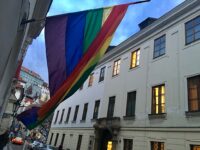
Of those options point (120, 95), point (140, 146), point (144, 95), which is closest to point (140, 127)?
point (140, 146)

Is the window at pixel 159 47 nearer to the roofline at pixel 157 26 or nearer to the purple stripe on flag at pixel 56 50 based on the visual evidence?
the roofline at pixel 157 26

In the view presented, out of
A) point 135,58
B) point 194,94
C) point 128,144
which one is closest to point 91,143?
point 128,144

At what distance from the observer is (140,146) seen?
14.3 metres

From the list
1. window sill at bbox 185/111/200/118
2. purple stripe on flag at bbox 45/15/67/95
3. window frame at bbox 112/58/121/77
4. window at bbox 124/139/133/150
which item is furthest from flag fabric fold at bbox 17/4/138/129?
window frame at bbox 112/58/121/77

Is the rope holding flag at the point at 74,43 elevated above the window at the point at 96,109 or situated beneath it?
situated beneath

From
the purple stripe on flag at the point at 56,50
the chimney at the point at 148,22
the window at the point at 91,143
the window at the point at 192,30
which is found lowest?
the window at the point at 91,143

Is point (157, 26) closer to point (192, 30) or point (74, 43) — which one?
point (192, 30)

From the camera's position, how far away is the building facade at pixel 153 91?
12.1 meters

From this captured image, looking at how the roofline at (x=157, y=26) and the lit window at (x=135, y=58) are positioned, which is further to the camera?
the lit window at (x=135, y=58)

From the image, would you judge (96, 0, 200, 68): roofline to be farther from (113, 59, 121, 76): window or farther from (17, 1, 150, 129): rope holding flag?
(17, 1, 150, 129): rope holding flag

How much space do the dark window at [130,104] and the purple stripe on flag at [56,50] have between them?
1162cm

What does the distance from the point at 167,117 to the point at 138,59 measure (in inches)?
244

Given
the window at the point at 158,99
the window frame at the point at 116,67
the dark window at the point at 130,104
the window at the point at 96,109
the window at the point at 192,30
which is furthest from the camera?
the window at the point at 96,109

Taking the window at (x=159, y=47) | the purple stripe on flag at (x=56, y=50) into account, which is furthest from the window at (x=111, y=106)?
the purple stripe on flag at (x=56, y=50)
